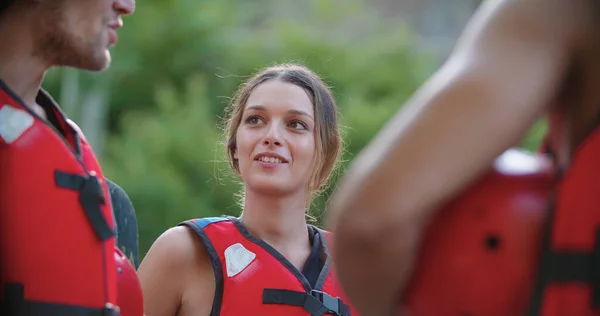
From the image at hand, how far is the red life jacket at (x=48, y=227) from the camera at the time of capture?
1897mm

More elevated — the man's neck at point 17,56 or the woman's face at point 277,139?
the man's neck at point 17,56

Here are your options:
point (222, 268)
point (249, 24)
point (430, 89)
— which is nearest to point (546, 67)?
point (430, 89)

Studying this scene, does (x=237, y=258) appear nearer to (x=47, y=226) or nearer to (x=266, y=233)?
(x=266, y=233)

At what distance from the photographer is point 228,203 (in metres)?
13.5

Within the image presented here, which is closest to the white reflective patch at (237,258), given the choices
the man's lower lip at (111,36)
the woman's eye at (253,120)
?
the woman's eye at (253,120)

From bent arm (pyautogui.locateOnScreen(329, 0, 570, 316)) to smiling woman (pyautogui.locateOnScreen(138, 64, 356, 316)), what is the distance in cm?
165

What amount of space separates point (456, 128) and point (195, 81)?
1584 centimetres

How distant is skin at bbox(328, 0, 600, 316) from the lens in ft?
4.32

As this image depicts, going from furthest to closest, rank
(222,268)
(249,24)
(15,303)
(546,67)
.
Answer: (249,24), (222,268), (15,303), (546,67)

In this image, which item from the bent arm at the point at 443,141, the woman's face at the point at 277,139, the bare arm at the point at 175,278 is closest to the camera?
the bent arm at the point at 443,141

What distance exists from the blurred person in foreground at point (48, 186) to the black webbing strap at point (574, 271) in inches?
39.2

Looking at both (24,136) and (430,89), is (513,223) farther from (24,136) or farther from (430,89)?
(24,136)

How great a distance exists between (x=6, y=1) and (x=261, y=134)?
1.33 m

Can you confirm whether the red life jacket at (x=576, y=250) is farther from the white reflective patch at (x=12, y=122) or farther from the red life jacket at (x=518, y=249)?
the white reflective patch at (x=12, y=122)
